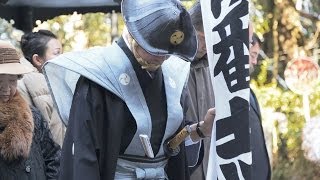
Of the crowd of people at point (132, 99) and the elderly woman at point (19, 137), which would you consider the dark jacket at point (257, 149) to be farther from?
the elderly woman at point (19, 137)

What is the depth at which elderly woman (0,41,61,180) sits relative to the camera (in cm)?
476

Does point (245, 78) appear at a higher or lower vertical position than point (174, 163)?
higher

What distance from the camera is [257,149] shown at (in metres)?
5.47

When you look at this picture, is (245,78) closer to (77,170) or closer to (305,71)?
(77,170)

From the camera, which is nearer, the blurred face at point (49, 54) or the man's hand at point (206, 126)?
the man's hand at point (206, 126)

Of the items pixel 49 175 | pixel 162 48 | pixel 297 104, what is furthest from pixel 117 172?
pixel 297 104

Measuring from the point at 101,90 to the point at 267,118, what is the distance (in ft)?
33.5

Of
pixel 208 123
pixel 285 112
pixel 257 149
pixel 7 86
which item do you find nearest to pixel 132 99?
pixel 208 123

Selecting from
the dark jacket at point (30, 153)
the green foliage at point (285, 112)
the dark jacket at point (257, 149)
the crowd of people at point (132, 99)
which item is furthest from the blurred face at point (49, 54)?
the green foliage at point (285, 112)

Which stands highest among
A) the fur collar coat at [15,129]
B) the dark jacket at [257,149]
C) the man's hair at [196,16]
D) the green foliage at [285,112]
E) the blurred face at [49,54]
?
the man's hair at [196,16]

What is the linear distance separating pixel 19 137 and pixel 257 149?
1523 millimetres

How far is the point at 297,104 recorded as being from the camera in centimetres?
1527

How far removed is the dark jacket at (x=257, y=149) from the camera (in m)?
5.44

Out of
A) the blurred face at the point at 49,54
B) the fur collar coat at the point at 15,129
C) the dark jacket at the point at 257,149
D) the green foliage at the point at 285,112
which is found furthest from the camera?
the green foliage at the point at 285,112
